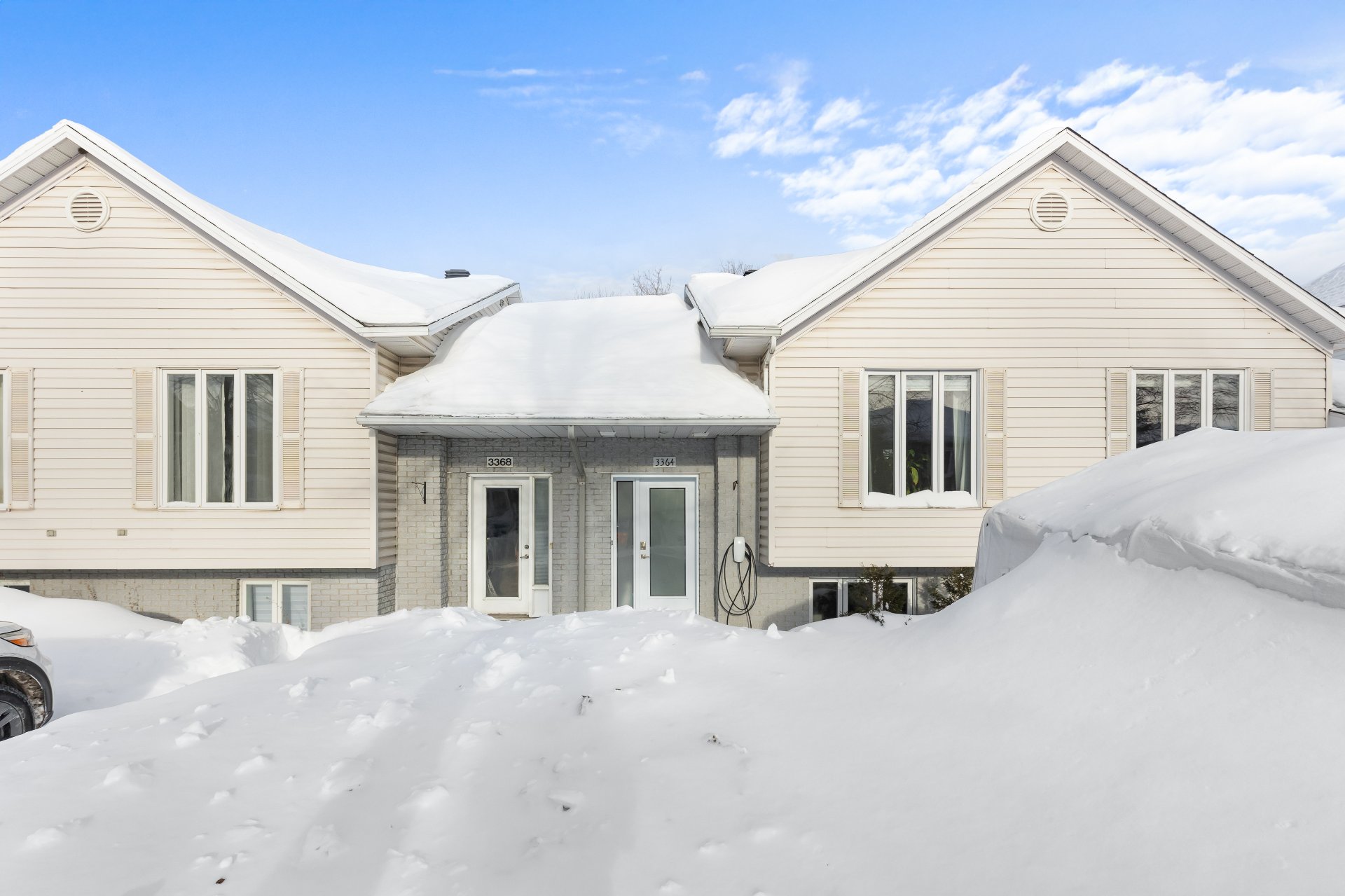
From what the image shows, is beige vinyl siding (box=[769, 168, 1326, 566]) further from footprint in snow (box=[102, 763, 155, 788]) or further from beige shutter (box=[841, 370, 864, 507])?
footprint in snow (box=[102, 763, 155, 788])

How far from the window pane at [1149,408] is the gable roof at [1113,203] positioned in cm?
165

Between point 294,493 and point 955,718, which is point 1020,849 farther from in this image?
point 294,493

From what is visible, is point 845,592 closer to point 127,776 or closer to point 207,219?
point 127,776

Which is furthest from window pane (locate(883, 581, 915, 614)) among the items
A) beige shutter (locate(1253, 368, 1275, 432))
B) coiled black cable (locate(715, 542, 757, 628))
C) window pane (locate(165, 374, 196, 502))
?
window pane (locate(165, 374, 196, 502))

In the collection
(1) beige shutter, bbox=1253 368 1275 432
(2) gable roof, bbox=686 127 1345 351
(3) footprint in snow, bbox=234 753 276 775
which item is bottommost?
(3) footprint in snow, bbox=234 753 276 775

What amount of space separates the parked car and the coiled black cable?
695 centimetres

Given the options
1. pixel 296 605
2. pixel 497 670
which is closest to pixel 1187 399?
pixel 497 670

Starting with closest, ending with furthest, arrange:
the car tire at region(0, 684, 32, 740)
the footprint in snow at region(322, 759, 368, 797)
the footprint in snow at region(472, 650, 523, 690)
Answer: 1. the footprint in snow at region(322, 759, 368, 797)
2. the footprint in snow at region(472, 650, 523, 690)
3. the car tire at region(0, 684, 32, 740)

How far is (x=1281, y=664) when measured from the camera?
201 centimetres

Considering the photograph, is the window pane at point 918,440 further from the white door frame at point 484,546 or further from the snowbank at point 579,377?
the white door frame at point 484,546

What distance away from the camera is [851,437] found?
8.83 meters

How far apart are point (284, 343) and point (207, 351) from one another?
3.28 feet

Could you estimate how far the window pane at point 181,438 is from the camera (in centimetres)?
873

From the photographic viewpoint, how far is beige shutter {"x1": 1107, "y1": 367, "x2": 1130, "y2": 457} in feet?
28.9
